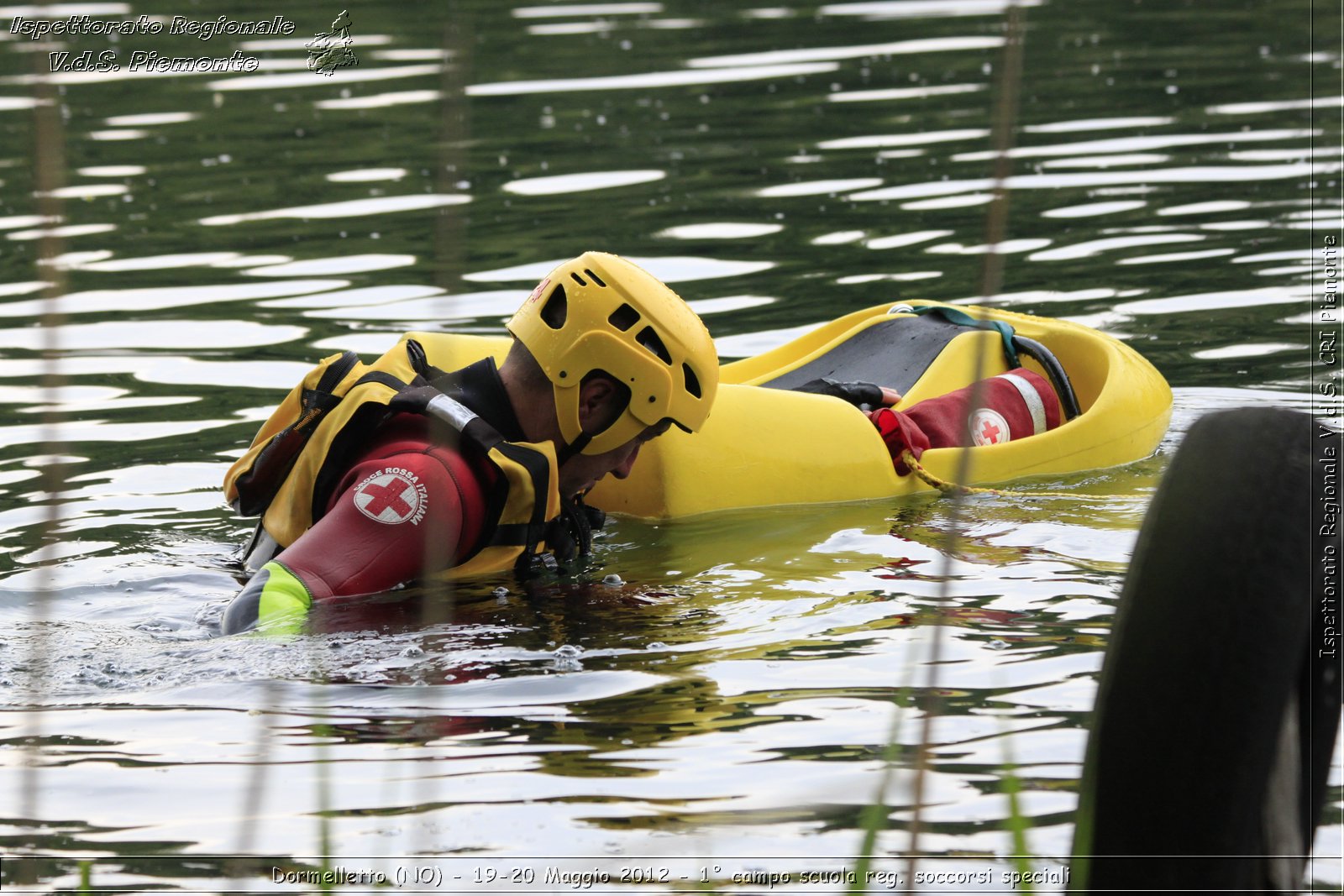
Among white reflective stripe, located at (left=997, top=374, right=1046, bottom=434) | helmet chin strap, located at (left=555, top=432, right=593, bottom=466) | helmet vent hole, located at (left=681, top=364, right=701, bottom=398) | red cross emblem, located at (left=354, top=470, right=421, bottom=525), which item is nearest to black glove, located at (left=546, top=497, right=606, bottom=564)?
helmet chin strap, located at (left=555, top=432, right=593, bottom=466)

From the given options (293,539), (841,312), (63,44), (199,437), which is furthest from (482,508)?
(63,44)

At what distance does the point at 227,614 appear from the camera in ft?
15.2

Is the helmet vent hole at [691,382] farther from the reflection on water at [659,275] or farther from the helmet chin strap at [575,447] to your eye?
the reflection on water at [659,275]

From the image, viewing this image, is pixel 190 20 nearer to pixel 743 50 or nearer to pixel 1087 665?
pixel 743 50

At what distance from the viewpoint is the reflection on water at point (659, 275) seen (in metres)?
3.59

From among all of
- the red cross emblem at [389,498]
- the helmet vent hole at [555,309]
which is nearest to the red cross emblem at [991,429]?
the helmet vent hole at [555,309]

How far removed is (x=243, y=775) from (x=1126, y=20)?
1544cm

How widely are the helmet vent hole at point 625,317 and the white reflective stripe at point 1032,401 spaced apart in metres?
2.15

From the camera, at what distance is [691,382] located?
5000 millimetres

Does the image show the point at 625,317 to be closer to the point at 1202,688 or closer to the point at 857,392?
the point at 857,392

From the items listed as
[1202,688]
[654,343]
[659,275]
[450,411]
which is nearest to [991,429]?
[654,343]

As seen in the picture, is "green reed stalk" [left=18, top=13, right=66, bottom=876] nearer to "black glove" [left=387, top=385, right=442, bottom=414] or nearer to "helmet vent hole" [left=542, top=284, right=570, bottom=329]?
"black glove" [left=387, top=385, right=442, bottom=414]

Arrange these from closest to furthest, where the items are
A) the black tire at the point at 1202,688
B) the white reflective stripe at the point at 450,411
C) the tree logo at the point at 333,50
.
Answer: the black tire at the point at 1202,688
the white reflective stripe at the point at 450,411
the tree logo at the point at 333,50

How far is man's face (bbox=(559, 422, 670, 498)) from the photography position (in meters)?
5.06
